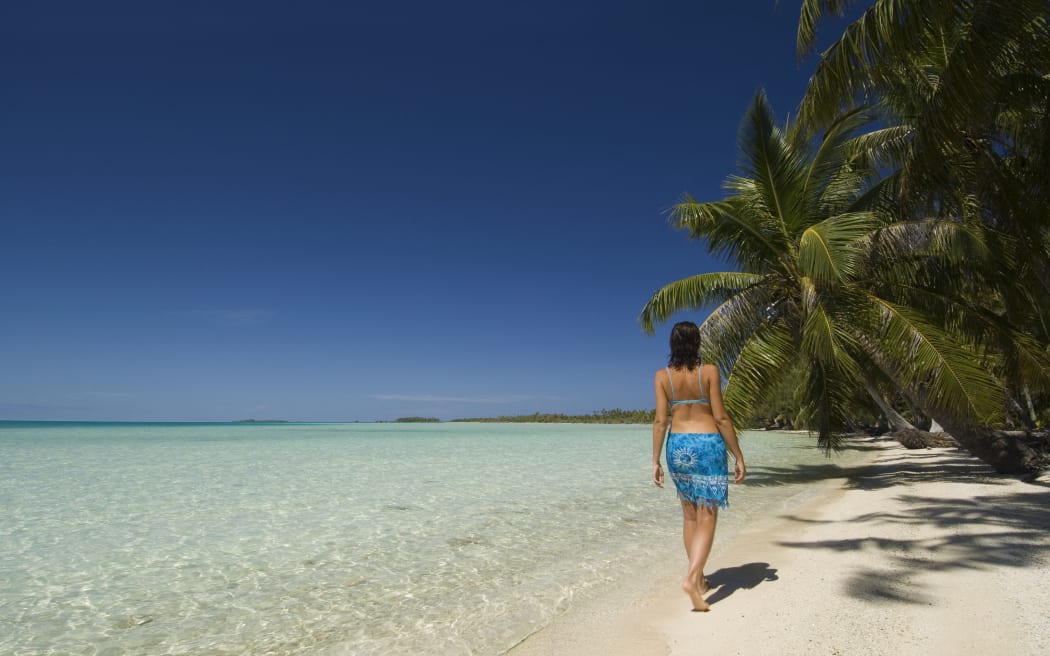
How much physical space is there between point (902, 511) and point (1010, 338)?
404 cm

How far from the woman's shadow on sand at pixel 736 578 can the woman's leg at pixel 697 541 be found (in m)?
0.24

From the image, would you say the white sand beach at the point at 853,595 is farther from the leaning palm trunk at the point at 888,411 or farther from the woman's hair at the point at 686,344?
the leaning palm trunk at the point at 888,411

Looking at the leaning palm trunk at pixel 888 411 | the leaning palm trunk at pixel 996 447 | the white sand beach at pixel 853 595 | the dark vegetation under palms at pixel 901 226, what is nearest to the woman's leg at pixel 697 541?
the white sand beach at pixel 853 595

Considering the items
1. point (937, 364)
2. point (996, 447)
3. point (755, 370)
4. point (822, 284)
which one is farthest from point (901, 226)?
point (996, 447)

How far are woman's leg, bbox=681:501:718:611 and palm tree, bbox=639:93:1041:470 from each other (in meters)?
5.35

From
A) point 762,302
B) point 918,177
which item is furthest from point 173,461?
point 918,177

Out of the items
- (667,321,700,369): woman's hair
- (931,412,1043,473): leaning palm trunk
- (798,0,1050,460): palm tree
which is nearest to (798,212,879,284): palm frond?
(798,0,1050,460): palm tree

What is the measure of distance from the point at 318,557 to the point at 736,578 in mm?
4388

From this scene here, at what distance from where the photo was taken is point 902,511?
22.7 ft

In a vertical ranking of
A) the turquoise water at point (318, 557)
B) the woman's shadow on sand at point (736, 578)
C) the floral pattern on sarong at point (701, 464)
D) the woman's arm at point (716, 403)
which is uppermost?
the woman's arm at point (716, 403)

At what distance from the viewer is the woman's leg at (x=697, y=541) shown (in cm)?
370

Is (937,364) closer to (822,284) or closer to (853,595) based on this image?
(822,284)

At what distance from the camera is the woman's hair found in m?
3.74

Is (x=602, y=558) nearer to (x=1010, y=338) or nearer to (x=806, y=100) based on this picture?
(x=806, y=100)
